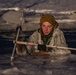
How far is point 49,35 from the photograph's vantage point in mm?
10070

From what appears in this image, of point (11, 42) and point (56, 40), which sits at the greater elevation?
point (56, 40)

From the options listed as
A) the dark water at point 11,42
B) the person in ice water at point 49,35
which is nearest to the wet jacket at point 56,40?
the person in ice water at point 49,35

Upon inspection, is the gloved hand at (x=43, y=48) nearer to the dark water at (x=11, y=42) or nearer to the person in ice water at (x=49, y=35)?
the person in ice water at (x=49, y=35)

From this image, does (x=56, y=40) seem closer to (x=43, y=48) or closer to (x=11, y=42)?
(x=43, y=48)

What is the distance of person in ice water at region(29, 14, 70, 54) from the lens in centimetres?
996

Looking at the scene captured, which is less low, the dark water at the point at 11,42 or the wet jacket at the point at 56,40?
the wet jacket at the point at 56,40

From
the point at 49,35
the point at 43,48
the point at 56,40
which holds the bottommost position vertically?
the point at 43,48

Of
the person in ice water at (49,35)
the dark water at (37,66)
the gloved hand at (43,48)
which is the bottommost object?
the dark water at (37,66)

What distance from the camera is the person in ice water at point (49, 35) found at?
32.7 feet

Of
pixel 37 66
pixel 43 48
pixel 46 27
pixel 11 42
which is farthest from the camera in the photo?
pixel 11 42

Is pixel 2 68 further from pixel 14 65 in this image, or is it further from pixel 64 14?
pixel 64 14

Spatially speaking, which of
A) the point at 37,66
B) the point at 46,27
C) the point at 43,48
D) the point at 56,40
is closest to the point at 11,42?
the point at 56,40

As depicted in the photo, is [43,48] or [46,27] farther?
[43,48]

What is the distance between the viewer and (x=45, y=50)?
10.2 m
